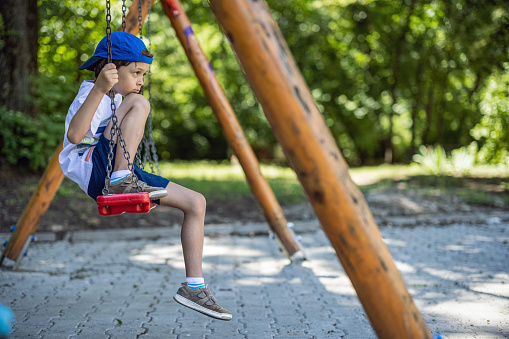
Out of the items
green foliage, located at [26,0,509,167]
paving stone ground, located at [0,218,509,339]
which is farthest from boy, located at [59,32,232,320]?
green foliage, located at [26,0,509,167]

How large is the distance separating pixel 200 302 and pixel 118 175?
2.90ft

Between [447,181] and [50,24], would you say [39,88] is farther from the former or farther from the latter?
[447,181]

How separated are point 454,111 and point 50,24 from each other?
61.7ft

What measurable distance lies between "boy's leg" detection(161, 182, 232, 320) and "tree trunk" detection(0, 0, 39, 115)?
6.82 meters

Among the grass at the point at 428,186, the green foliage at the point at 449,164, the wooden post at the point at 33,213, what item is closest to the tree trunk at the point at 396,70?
the green foliage at the point at 449,164

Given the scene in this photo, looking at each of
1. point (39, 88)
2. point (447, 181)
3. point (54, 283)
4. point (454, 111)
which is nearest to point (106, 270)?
point (54, 283)

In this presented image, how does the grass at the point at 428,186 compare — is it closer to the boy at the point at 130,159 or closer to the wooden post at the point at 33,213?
the wooden post at the point at 33,213

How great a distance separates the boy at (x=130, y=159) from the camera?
297 cm

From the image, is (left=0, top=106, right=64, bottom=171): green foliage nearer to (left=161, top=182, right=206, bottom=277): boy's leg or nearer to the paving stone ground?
the paving stone ground

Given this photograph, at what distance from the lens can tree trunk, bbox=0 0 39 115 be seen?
28.2 feet

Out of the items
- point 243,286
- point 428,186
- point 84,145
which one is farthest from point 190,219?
point 428,186

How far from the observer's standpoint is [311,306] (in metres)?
4.17

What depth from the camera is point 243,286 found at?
4.80 metres

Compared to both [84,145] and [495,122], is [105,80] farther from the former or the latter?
[495,122]
